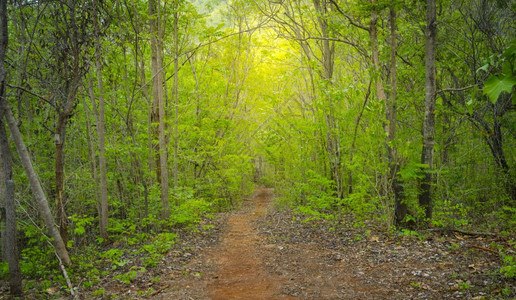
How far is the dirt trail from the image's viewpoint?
4.94 metres

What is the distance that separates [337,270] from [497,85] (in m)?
5.04

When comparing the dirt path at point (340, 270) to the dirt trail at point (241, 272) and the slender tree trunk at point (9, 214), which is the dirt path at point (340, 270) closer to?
the dirt trail at point (241, 272)

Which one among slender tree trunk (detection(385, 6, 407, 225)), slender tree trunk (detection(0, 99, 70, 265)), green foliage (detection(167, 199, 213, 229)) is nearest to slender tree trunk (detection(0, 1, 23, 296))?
slender tree trunk (detection(0, 99, 70, 265))

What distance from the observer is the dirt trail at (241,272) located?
494 centimetres

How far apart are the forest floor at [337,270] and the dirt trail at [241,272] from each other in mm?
16

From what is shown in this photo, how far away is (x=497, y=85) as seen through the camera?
3.89 feet

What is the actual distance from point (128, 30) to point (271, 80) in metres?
10.1

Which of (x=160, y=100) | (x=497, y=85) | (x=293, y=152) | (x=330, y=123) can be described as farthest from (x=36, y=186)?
(x=293, y=152)

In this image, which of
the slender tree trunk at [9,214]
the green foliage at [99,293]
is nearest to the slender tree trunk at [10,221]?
the slender tree trunk at [9,214]

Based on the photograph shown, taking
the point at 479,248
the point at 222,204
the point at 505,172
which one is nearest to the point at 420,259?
the point at 479,248

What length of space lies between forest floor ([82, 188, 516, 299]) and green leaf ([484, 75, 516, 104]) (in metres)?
3.47

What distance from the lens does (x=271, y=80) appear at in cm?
1823

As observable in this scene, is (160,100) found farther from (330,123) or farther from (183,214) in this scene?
(330,123)

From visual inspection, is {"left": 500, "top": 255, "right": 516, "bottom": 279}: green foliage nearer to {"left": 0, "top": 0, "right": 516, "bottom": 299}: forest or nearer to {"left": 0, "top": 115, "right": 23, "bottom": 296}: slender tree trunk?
{"left": 0, "top": 0, "right": 516, "bottom": 299}: forest
